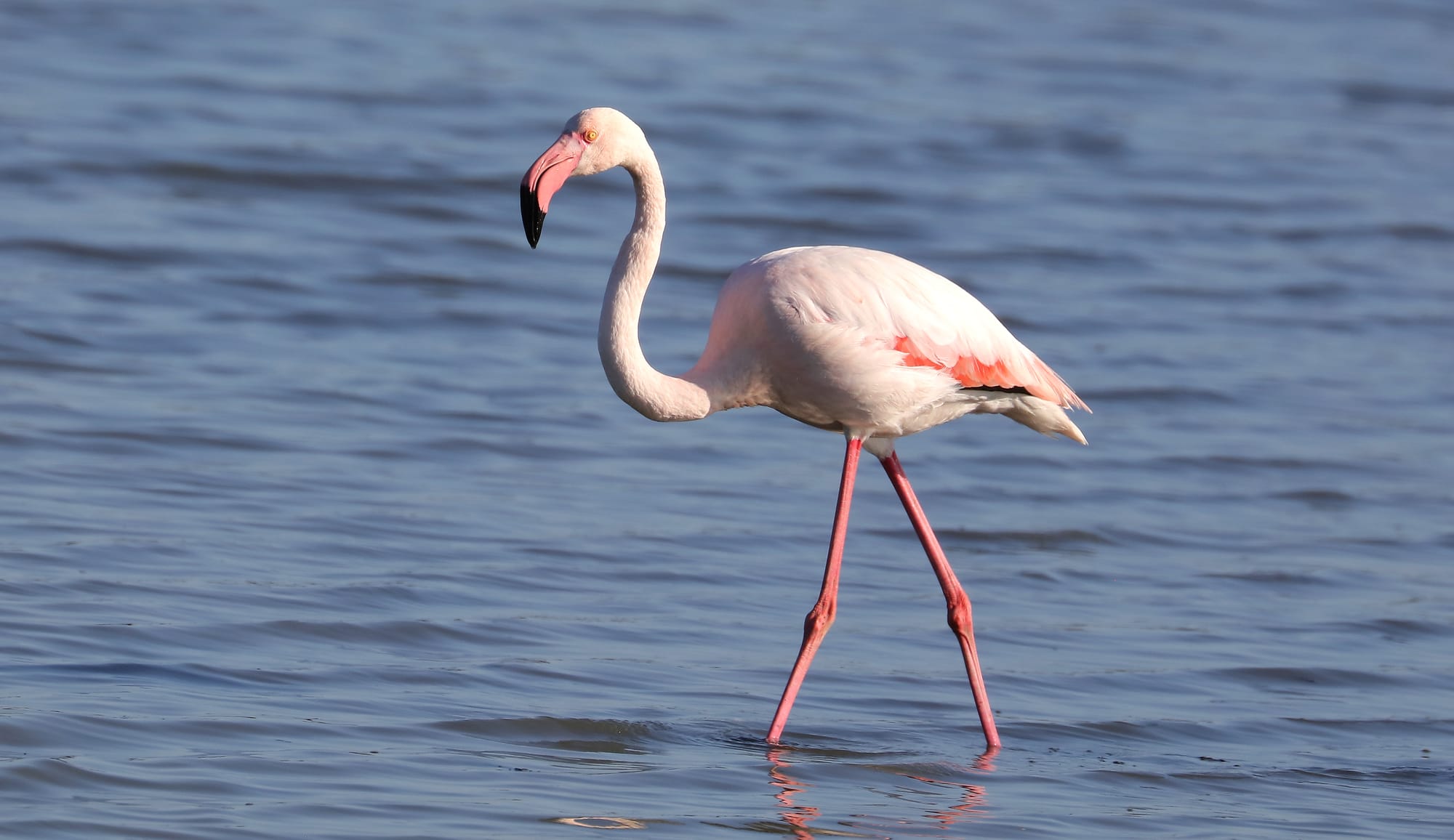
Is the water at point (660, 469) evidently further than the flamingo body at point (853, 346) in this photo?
No

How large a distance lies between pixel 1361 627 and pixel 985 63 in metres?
14.6

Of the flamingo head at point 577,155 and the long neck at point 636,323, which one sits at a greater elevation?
the flamingo head at point 577,155

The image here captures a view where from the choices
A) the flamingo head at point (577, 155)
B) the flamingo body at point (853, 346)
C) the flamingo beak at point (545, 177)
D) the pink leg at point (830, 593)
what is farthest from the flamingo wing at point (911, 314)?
the flamingo beak at point (545, 177)

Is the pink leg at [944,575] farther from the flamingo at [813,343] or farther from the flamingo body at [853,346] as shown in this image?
the flamingo body at [853,346]

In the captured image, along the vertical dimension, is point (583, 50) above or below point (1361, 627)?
above

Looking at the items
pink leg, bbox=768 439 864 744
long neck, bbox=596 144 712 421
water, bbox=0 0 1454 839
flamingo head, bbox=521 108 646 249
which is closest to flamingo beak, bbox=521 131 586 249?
flamingo head, bbox=521 108 646 249

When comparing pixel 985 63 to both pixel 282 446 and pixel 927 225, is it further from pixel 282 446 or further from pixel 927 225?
pixel 282 446

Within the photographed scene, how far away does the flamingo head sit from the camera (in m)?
5.85

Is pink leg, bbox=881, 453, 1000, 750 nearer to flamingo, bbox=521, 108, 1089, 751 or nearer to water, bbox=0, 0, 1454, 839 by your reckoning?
flamingo, bbox=521, 108, 1089, 751

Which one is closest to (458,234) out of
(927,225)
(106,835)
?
(927,225)

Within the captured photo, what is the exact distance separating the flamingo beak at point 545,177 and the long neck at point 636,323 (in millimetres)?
217

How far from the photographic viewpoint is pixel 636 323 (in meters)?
5.92

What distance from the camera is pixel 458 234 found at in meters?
14.9

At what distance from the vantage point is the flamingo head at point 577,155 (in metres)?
5.85
